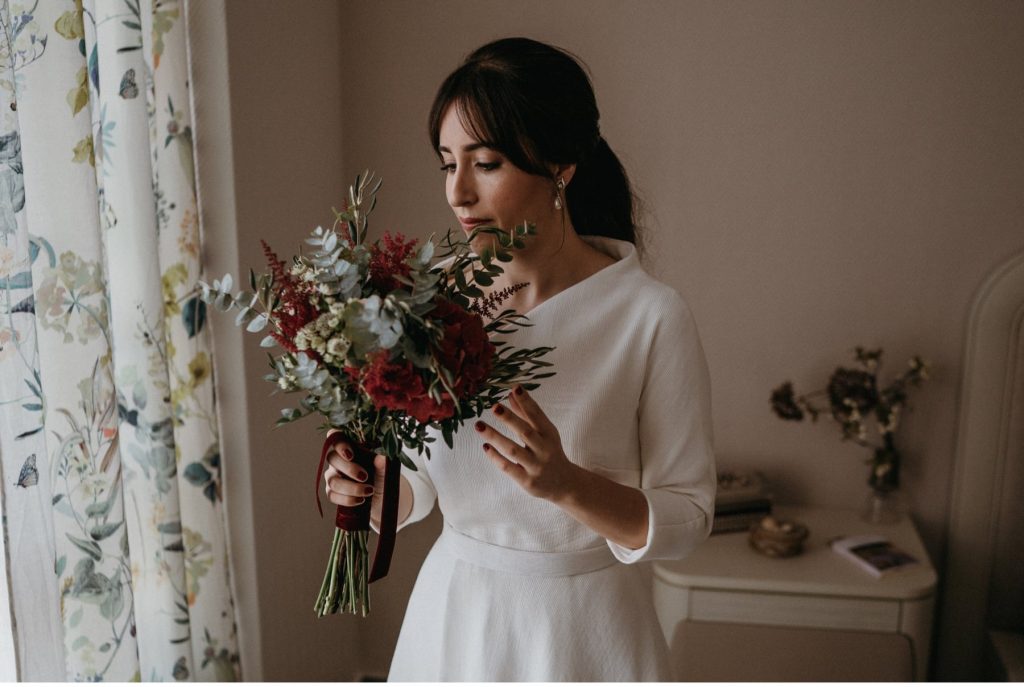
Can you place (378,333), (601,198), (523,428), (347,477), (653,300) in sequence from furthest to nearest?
(601,198), (653,300), (347,477), (523,428), (378,333)

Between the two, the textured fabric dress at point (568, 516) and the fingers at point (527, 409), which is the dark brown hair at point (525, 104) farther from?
the fingers at point (527, 409)

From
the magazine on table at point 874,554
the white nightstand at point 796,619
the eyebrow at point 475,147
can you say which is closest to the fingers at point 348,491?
the eyebrow at point 475,147

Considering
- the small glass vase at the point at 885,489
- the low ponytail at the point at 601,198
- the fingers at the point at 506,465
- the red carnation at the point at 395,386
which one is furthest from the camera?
the small glass vase at the point at 885,489

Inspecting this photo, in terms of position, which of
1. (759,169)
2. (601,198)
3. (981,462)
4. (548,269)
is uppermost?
(759,169)

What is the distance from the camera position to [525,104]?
1107mm

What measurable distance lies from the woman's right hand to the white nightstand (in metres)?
1.23

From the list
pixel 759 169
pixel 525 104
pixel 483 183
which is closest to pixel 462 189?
pixel 483 183

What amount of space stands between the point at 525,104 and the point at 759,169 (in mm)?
1357

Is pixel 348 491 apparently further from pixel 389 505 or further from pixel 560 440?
pixel 560 440

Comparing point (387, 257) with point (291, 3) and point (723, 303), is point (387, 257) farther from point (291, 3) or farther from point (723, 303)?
point (723, 303)

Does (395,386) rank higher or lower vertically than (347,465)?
higher

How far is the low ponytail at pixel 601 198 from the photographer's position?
129cm

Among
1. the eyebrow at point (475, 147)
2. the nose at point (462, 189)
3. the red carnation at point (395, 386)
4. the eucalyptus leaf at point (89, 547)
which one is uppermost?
the eyebrow at point (475, 147)

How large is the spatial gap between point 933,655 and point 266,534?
204cm
